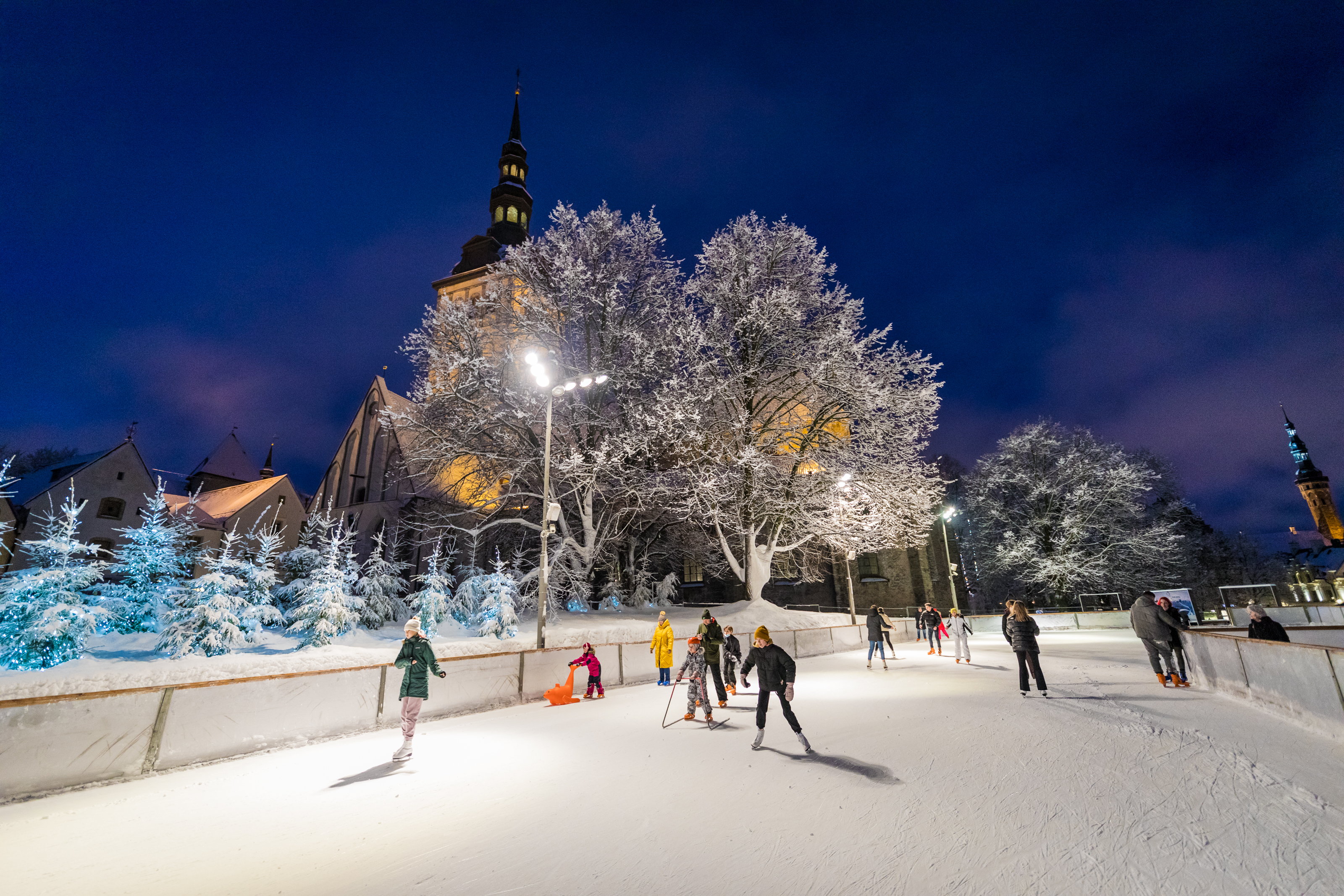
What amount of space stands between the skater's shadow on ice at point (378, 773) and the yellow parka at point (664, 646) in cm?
650

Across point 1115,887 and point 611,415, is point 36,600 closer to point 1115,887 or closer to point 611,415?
point 611,415

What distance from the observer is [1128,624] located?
1049 inches

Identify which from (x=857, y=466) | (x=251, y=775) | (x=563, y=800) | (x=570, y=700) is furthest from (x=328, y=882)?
(x=857, y=466)

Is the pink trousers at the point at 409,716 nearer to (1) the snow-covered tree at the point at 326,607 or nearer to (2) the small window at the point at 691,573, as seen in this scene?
(1) the snow-covered tree at the point at 326,607

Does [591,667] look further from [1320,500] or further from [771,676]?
[1320,500]

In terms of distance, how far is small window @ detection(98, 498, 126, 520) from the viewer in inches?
1303

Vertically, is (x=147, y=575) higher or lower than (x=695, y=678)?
higher

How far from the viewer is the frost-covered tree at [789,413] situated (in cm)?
2027

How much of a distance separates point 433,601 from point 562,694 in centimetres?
828

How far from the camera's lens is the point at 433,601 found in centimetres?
1741

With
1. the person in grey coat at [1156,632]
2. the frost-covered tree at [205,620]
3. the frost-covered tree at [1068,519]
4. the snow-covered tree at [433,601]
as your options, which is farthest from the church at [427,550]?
the person in grey coat at [1156,632]

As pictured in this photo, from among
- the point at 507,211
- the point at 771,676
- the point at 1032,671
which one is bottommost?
A: the point at 1032,671

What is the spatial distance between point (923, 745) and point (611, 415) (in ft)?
59.0

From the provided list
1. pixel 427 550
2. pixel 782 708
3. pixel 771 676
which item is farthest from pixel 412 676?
pixel 427 550
